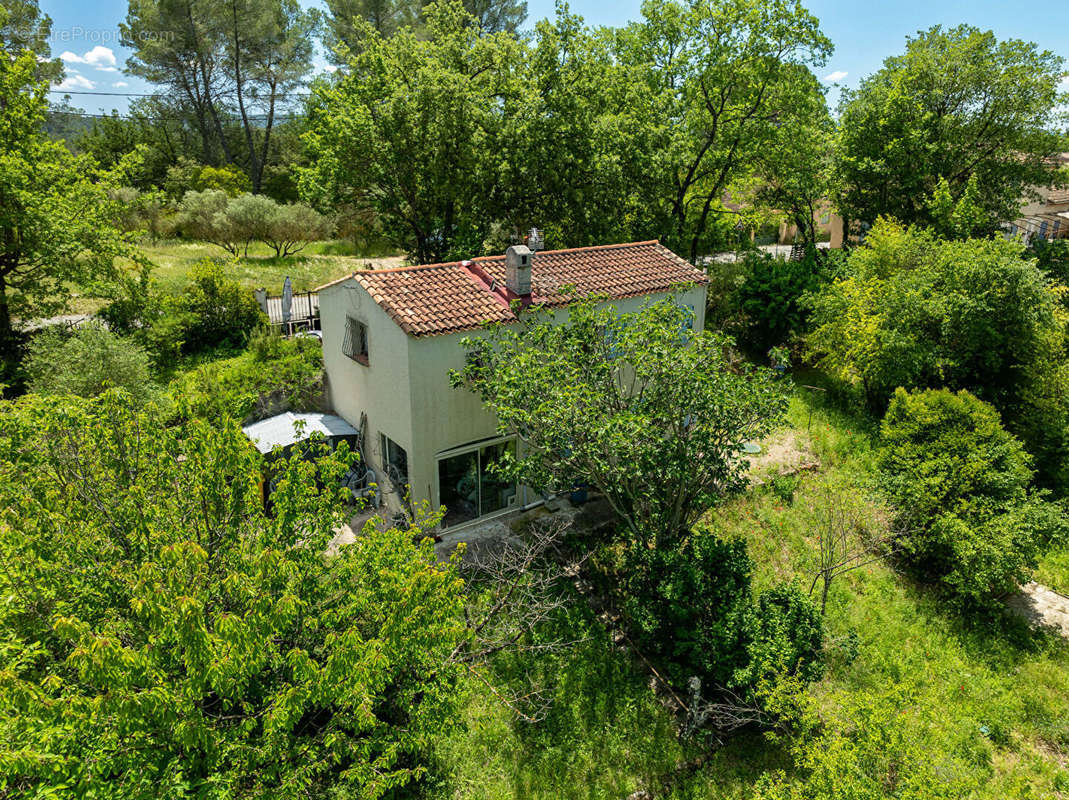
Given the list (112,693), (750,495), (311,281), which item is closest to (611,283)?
(750,495)

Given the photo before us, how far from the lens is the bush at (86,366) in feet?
60.1

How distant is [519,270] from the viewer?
16.6 m

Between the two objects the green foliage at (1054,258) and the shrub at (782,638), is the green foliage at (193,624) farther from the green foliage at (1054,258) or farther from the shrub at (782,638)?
the green foliage at (1054,258)

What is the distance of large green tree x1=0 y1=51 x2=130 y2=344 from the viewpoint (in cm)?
2064

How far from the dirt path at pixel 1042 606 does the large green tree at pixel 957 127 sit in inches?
691

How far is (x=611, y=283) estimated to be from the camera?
18.7m

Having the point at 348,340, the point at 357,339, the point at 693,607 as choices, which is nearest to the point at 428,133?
the point at 348,340

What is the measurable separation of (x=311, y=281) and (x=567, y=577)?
25.7 metres

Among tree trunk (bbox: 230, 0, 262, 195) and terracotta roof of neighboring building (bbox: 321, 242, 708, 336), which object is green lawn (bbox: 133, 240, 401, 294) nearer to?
tree trunk (bbox: 230, 0, 262, 195)

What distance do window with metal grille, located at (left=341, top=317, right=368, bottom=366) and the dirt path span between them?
1854 centimetres

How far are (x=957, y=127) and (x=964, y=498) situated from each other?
20.1 meters

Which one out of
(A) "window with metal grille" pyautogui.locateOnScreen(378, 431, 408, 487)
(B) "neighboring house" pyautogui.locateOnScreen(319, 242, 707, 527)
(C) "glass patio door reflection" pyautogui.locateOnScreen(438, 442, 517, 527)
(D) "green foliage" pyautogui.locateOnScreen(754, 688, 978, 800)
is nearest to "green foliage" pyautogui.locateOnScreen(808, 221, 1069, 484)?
(B) "neighboring house" pyautogui.locateOnScreen(319, 242, 707, 527)

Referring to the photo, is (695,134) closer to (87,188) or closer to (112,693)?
(87,188)

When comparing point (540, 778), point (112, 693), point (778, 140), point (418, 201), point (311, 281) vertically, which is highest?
point (778, 140)
